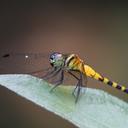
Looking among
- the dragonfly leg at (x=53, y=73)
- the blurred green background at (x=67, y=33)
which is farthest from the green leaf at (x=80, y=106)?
the blurred green background at (x=67, y=33)

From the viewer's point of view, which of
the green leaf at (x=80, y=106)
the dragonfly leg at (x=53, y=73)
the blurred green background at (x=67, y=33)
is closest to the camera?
the green leaf at (x=80, y=106)

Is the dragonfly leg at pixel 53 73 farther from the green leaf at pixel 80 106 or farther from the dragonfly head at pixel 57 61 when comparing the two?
the green leaf at pixel 80 106

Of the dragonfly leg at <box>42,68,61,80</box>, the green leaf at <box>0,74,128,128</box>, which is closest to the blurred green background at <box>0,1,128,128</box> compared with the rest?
the dragonfly leg at <box>42,68,61,80</box>

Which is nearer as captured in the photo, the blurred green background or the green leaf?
the green leaf

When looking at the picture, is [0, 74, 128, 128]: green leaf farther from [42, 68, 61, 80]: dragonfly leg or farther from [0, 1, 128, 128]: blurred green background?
[0, 1, 128, 128]: blurred green background

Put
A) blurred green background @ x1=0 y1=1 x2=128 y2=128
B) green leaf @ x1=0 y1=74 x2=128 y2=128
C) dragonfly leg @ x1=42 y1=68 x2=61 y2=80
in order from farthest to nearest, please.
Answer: blurred green background @ x1=0 y1=1 x2=128 y2=128
dragonfly leg @ x1=42 y1=68 x2=61 y2=80
green leaf @ x1=0 y1=74 x2=128 y2=128

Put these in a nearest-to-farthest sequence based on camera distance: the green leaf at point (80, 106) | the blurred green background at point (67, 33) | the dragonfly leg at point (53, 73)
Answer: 1. the green leaf at point (80, 106)
2. the dragonfly leg at point (53, 73)
3. the blurred green background at point (67, 33)
